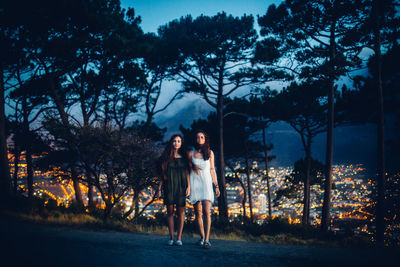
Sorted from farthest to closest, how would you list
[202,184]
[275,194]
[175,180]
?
[275,194] < [175,180] < [202,184]

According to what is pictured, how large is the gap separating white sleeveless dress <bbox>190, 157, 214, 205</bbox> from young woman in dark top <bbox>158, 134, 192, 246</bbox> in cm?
10

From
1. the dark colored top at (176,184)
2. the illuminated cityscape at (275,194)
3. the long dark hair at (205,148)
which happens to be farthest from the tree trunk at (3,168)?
the long dark hair at (205,148)

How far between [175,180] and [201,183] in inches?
18.7

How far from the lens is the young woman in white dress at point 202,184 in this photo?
454 centimetres

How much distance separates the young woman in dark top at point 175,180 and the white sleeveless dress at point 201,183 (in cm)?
10

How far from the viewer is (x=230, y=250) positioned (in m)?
4.24

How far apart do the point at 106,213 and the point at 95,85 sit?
8189 millimetres

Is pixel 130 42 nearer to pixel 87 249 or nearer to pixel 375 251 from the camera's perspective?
pixel 87 249

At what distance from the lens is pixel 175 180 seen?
4.72 m

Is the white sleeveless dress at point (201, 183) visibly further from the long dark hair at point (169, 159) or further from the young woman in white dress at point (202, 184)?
the long dark hair at point (169, 159)

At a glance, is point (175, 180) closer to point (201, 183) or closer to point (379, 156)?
point (201, 183)

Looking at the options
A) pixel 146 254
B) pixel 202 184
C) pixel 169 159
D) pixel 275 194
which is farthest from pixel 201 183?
pixel 275 194

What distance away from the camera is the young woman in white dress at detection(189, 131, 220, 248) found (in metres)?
4.54

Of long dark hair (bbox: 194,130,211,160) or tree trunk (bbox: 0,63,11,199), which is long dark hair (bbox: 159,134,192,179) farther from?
tree trunk (bbox: 0,63,11,199)
